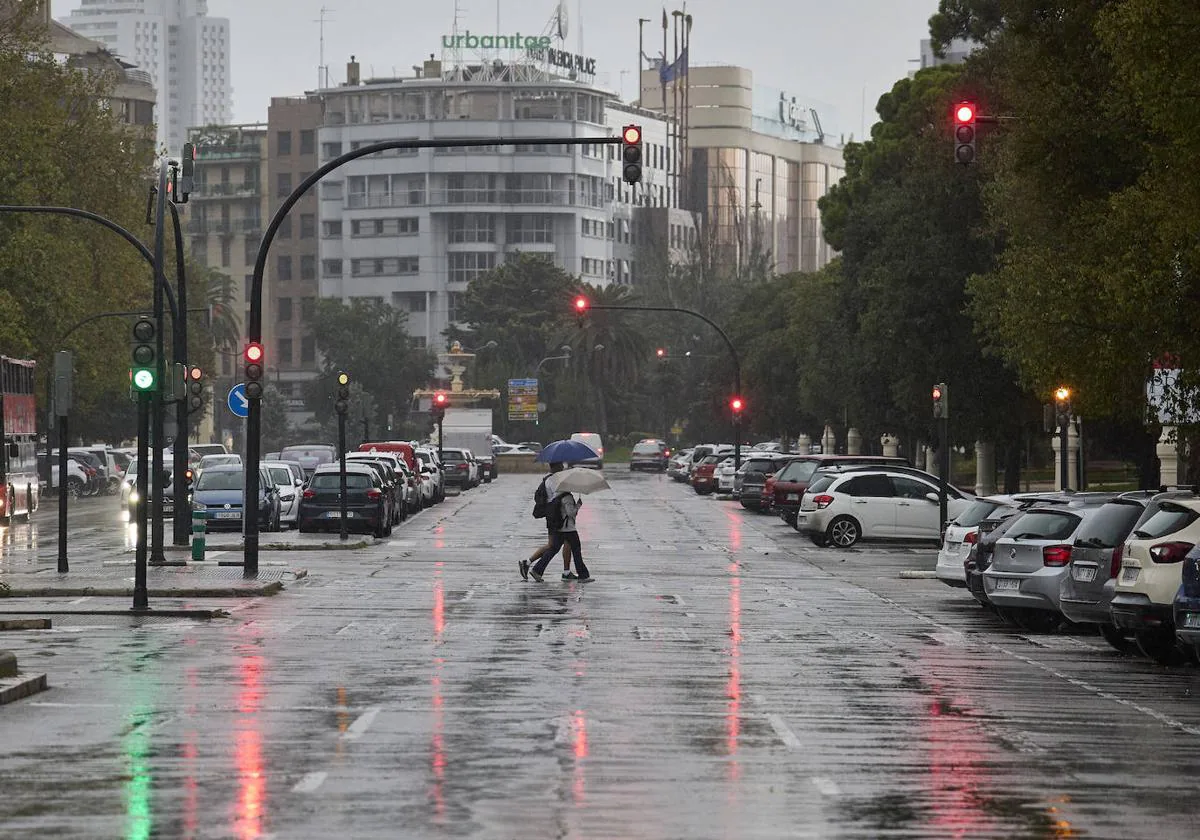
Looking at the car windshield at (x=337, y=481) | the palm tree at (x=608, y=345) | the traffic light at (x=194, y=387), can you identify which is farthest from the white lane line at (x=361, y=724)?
the palm tree at (x=608, y=345)

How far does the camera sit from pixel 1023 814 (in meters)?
11.8

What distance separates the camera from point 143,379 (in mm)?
28281

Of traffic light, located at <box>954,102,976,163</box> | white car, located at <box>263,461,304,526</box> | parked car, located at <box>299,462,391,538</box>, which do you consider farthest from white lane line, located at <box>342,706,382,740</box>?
white car, located at <box>263,461,304,526</box>

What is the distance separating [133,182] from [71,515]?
18.1 metres

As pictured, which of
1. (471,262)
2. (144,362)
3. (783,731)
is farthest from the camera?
(471,262)

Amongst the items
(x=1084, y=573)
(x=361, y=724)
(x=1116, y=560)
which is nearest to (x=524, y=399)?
(x=1084, y=573)

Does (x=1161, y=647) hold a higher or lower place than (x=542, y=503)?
lower

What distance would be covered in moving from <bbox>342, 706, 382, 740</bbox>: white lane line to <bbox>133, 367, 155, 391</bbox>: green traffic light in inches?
496

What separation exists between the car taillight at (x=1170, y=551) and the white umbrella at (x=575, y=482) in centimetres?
1339

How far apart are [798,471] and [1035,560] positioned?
100ft

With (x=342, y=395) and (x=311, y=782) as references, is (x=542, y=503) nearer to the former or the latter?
(x=342, y=395)

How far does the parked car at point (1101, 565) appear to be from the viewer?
23.0 metres

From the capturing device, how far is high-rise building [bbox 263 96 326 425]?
7584 inches

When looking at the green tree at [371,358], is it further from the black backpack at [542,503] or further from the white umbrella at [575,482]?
the black backpack at [542,503]
